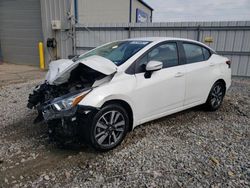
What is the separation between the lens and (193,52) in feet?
13.6

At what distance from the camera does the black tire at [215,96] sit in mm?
4457

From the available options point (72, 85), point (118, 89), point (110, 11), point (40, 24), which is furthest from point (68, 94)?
point (110, 11)

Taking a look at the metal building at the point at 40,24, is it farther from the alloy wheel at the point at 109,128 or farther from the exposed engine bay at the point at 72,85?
the alloy wheel at the point at 109,128

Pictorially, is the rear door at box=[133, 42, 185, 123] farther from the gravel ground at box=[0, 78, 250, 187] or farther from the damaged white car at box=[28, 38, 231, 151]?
the gravel ground at box=[0, 78, 250, 187]

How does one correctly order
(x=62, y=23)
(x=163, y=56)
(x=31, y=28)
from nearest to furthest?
(x=163, y=56) → (x=62, y=23) → (x=31, y=28)

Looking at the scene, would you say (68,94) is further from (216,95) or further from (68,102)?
(216,95)

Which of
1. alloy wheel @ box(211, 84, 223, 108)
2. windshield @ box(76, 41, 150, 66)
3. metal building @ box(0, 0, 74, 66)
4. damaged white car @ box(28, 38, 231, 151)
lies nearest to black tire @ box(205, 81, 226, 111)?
alloy wheel @ box(211, 84, 223, 108)

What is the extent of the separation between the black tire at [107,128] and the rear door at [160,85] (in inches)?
11.9

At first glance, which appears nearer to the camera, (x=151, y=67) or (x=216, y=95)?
(x=151, y=67)

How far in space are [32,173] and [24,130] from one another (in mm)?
1311

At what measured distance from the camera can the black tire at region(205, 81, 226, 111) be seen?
4457 millimetres

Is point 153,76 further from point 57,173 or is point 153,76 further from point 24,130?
point 24,130

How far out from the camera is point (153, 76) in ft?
10.9

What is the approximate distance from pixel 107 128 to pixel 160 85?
3.63ft
